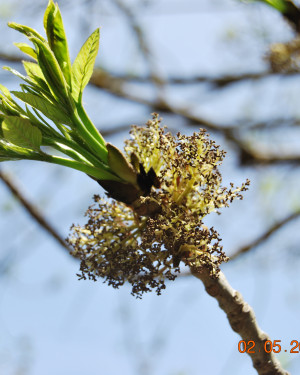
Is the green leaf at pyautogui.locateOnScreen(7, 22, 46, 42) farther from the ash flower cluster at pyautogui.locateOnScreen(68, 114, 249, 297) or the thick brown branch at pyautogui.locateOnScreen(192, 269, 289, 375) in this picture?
the thick brown branch at pyautogui.locateOnScreen(192, 269, 289, 375)

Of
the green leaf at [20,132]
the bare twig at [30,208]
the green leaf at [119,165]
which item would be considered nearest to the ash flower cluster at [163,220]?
the green leaf at [119,165]

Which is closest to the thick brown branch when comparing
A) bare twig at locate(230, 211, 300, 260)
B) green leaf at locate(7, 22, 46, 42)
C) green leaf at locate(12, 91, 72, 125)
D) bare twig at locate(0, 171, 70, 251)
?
green leaf at locate(12, 91, 72, 125)

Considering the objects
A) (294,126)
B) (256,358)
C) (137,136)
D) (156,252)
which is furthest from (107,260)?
(294,126)

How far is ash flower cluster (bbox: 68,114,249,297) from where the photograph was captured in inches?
55.3

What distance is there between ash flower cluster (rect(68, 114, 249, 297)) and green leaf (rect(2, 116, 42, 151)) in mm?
322

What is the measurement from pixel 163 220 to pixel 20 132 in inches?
19.9

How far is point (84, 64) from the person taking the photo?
1.38 m

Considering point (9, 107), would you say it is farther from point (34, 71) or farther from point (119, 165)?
point (119, 165)

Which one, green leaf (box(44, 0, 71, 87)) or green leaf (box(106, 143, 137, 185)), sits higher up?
green leaf (box(44, 0, 71, 87))

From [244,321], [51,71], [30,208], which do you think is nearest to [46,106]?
[51,71]

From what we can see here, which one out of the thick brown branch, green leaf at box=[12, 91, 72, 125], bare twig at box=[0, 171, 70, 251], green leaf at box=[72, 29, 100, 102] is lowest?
the thick brown branch

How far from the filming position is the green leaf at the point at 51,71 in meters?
1.31

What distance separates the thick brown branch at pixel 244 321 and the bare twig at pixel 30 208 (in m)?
1.89

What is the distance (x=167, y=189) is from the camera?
1476mm
